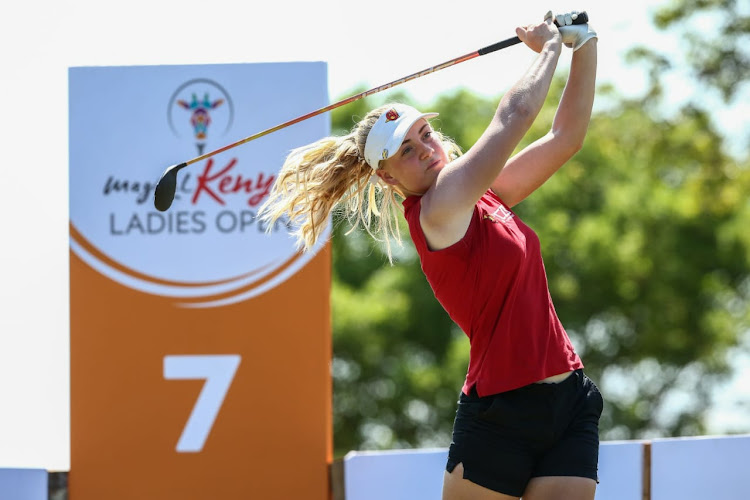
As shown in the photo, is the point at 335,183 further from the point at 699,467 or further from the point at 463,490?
the point at 699,467

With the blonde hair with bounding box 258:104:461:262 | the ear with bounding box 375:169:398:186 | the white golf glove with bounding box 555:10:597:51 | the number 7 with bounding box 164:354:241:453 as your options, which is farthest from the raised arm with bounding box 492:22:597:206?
the number 7 with bounding box 164:354:241:453

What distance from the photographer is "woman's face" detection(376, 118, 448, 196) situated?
3041 mm

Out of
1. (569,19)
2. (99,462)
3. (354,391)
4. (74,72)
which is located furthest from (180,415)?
(354,391)

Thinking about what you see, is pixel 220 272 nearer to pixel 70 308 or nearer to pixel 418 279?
pixel 70 308

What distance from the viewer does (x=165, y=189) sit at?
3852mm

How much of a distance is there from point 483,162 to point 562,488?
0.89 meters

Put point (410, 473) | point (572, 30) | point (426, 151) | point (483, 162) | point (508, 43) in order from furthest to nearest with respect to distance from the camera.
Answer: point (410, 473)
point (508, 43)
point (572, 30)
point (426, 151)
point (483, 162)

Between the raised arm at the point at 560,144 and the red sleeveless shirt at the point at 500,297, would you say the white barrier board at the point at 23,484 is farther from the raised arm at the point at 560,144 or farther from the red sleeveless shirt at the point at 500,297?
the raised arm at the point at 560,144

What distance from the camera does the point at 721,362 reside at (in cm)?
1630

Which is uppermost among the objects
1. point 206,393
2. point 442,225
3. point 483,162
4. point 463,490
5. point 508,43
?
point 508,43

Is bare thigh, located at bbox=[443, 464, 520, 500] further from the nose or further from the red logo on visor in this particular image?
the red logo on visor

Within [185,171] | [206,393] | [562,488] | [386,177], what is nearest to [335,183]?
[386,177]

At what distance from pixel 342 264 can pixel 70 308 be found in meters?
14.7

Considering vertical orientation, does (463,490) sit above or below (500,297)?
below
